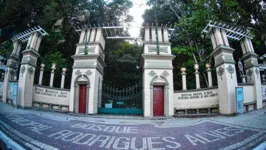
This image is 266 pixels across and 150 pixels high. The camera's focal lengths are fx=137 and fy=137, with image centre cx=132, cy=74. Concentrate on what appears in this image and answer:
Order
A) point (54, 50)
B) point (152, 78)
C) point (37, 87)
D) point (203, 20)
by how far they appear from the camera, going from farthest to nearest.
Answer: point (54, 50)
point (203, 20)
point (37, 87)
point (152, 78)

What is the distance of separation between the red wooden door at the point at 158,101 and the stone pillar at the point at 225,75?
3.39 metres

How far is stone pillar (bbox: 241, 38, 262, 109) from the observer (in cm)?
836

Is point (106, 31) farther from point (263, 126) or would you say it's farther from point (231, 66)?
point (263, 126)

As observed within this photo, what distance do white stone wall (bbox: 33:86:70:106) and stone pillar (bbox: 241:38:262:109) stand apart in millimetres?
12595

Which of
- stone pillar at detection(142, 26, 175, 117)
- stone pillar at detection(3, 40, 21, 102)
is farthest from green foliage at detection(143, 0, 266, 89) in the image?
A: stone pillar at detection(3, 40, 21, 102)

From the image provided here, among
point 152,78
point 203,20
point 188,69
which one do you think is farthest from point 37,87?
point 203,20

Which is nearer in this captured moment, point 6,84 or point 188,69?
point 6,84

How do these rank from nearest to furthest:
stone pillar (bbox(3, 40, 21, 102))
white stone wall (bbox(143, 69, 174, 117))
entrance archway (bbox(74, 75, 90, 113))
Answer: white stone wall (bbox(143, 69, 174, 117)) < entrance archway (bbox(74, 75, 90, 113)) < stone pillar (bbox(3, 40, 21, 102))

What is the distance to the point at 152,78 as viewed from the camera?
9.44 metres

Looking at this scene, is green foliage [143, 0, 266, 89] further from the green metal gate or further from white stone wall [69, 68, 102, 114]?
white stone wall [69, 68, 102, 114]

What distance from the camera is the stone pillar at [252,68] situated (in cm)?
836

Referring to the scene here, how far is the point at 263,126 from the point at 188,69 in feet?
28.1

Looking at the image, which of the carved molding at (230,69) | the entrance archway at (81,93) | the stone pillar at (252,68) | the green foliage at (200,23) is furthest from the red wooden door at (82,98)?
the stone pillar at (252,68)

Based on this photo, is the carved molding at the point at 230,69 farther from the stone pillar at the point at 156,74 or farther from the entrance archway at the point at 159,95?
the entrance archway at the point at 159,95
